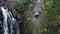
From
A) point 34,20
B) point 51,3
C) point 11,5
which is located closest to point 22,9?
point 11,5

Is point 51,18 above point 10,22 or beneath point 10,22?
above

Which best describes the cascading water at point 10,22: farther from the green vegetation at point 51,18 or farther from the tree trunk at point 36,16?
the green vegetation at point 51,18

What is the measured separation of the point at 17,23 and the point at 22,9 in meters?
0.84

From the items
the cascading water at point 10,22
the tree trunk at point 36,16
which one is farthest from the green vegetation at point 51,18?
the cascading water at point 10,22

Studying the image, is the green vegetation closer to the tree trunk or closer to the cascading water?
the tree trunk

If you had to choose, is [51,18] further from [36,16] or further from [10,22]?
[10,22]

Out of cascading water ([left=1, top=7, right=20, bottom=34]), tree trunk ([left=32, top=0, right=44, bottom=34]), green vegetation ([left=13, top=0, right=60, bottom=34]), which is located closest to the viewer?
green vegetation ([left=13, top=0, right=60, bottom=34])

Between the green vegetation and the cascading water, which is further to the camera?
the cascading water

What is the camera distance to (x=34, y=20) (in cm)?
974

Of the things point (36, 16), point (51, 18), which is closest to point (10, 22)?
point (36, 16)

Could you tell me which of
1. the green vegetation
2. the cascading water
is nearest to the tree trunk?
the green vegetation

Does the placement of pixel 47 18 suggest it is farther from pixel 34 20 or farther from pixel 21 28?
pixel 21 28

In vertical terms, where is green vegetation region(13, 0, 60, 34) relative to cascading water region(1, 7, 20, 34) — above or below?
above

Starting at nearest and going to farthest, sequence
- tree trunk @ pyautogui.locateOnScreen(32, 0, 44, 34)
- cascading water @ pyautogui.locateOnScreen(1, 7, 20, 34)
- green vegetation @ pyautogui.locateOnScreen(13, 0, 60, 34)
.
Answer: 1. green vegetation @ pyautogui.locateOnScreen(13, 0, 60, 34)
2. tree trunk @ pyautogui.locateOnScreen(32, 0, 44, 34)
3. cascading water @ pyautogui.locateOnScreen(1, 7, 20, 34)
